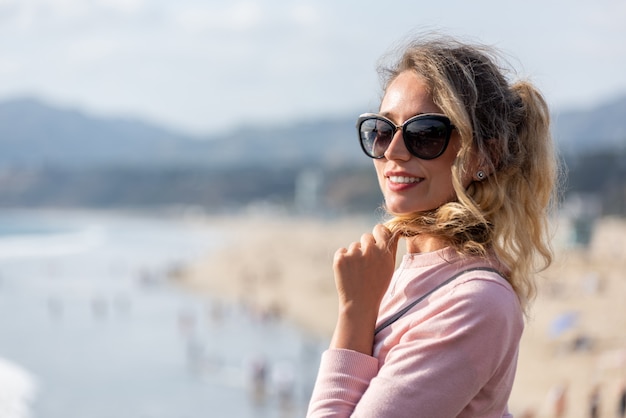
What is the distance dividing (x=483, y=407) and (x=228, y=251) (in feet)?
181

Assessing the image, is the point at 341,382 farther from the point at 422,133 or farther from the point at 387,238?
the point at 422,133

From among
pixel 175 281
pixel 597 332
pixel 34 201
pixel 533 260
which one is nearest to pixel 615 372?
pixel 597 332

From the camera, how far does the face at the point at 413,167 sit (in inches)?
58.0

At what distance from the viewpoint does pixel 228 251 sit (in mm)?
55969

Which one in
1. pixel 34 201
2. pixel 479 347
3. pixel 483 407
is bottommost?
pixel 34 201

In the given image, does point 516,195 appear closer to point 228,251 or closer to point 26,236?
point 228,251

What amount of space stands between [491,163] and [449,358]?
0.39 m

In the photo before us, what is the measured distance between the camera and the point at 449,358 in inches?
49.4

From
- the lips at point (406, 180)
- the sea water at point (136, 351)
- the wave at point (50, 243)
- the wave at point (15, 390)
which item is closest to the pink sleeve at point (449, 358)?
the lips at point (406, 180)

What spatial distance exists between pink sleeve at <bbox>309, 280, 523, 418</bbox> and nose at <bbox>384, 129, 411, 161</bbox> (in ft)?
1.03

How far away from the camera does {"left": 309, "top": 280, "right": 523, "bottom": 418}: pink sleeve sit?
1.25 m

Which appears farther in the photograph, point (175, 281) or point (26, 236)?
point (26, 236)

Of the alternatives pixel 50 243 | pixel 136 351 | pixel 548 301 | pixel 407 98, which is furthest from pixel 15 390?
pixel 50 243

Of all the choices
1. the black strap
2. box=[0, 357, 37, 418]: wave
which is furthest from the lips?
box=[0, 357, 37, 418]: wave
